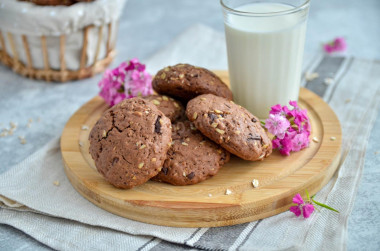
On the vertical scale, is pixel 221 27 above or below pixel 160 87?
below

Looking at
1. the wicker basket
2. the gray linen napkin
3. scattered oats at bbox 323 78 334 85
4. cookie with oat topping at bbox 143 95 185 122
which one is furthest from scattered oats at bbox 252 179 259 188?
the wicker basket

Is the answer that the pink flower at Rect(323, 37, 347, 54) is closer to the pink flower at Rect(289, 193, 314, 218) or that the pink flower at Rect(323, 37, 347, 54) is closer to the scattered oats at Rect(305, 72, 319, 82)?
the scattered oats at Rect(305, 72, 319, 82)

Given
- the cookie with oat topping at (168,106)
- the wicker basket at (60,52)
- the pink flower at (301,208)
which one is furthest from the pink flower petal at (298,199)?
the wicker basket at (60,52)

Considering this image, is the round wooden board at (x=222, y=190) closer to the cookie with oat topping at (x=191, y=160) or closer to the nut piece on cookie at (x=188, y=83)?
the cookie with oat topping at (x=191, y=160)

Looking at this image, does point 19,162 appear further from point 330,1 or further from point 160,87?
point 330,1

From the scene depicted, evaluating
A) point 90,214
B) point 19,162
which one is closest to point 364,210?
point 90,214

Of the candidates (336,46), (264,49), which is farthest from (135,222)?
(336,46)
